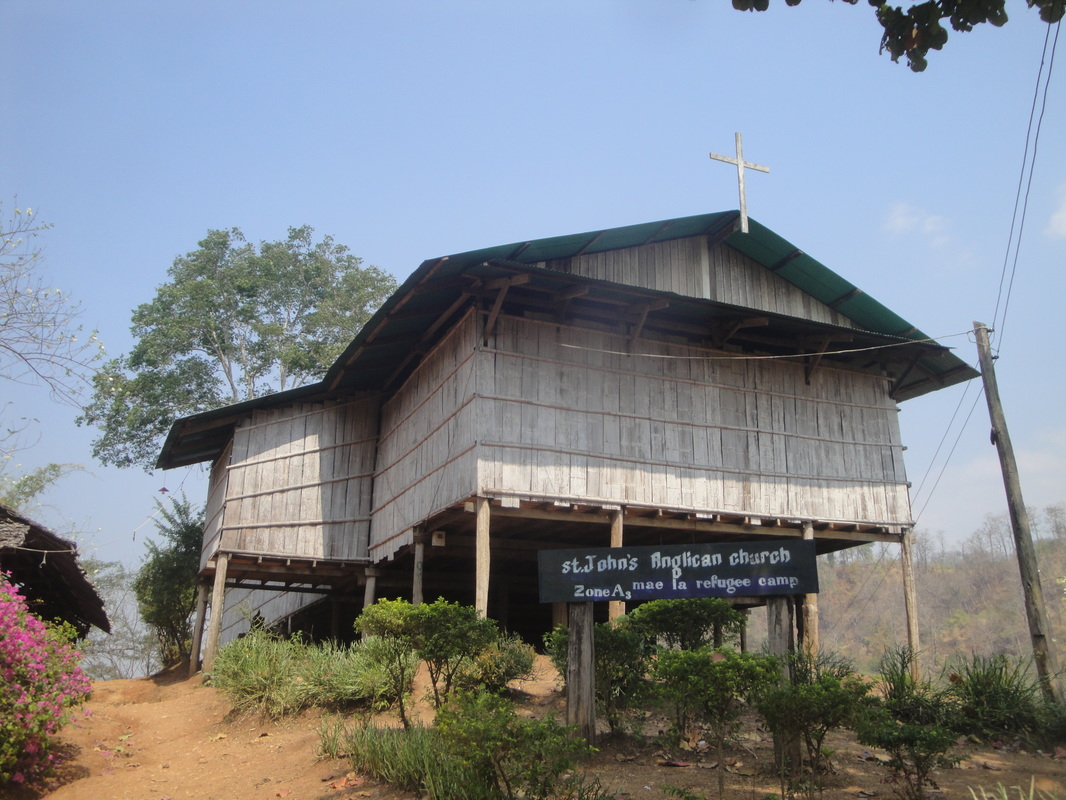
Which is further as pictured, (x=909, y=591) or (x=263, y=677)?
(x=909, y=591)

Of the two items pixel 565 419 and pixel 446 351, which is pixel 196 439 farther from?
pixel 565 419

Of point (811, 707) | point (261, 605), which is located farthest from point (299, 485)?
point (811, 707)

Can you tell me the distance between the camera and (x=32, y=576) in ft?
44.2

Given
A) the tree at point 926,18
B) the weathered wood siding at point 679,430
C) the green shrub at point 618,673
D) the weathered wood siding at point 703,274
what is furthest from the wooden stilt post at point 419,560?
the tree at point 926,18

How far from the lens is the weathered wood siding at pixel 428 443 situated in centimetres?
1311

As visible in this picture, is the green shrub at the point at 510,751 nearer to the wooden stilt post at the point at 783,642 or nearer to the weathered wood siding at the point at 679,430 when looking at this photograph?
the wooden stilt post at the point at 783,642

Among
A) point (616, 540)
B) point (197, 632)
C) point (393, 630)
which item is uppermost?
point (616, 540)

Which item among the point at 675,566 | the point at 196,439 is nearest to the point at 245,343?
the point at 196,439

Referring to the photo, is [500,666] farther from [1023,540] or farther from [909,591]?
[909,591]

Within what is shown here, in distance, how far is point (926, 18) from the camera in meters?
4.94

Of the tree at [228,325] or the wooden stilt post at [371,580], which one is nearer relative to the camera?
the wooden stilt post at [371,580]

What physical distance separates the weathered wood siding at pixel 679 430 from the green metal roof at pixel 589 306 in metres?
0.63

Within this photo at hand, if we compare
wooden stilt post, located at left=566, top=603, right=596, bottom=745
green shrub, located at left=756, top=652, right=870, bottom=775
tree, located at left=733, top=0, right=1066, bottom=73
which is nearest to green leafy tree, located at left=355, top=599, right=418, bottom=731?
wooden stilt post, located at left=566, top=603, right=596, bottom=745

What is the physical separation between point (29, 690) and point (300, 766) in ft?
8.96
